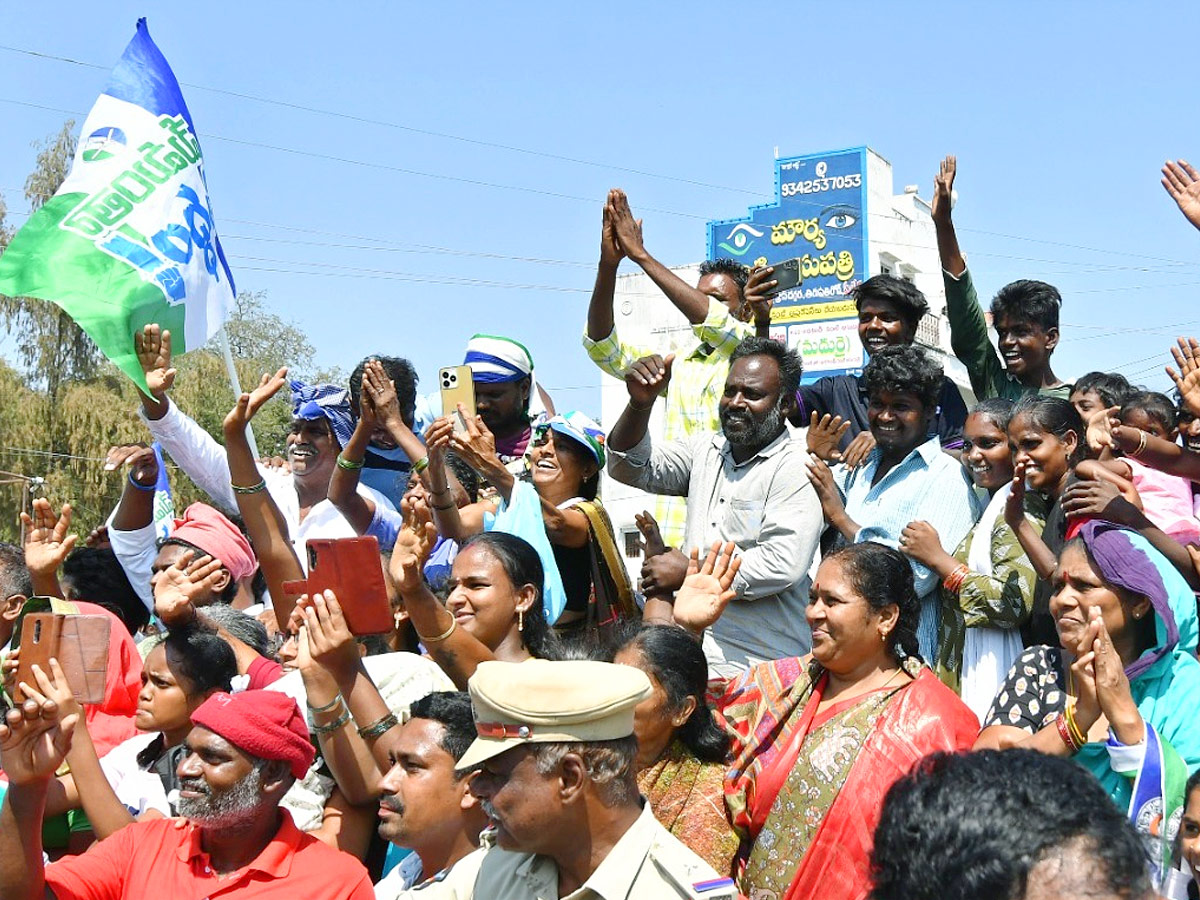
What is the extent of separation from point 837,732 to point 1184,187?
278 cm

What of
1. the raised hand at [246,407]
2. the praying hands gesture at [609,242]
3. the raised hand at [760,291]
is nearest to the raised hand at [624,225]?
the praying hands gesture at [609,242]

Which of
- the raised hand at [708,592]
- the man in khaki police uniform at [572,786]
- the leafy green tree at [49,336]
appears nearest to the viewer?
the man in khaki police uniform at [572,786]

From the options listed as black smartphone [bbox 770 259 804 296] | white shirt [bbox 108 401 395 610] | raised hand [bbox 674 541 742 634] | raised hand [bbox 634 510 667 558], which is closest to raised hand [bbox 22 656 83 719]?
raised hand [bbox 674 541 742 634]

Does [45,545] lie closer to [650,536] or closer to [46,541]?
[46,541]

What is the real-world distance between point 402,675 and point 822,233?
102ft

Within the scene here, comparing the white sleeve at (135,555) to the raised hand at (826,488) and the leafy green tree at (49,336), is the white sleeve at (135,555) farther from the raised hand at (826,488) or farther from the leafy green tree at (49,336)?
the leafy green tree at (49,336)

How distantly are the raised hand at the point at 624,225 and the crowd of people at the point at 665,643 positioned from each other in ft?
0.06

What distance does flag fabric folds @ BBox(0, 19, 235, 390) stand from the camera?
646 cm

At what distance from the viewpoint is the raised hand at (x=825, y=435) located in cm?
566

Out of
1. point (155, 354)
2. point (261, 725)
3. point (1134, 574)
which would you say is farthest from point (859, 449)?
point (155, 354)

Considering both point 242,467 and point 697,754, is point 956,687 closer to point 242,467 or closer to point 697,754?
point 697,754

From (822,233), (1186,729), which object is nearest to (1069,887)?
(1186,729)

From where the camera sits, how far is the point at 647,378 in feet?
18.3

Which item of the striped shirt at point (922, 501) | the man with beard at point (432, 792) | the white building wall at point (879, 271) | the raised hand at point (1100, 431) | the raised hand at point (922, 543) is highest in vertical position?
the white building wall at point (879, 271)
